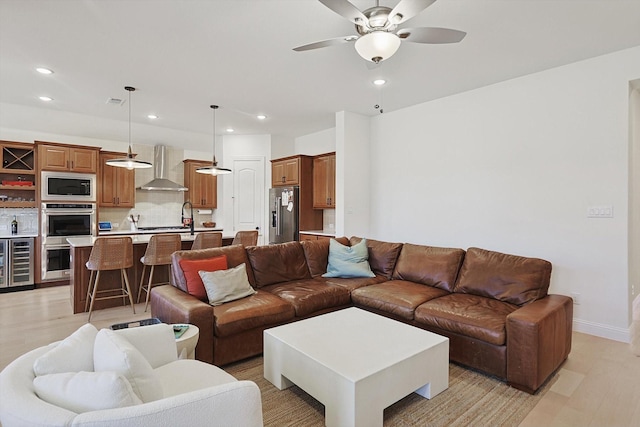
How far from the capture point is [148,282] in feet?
15.4

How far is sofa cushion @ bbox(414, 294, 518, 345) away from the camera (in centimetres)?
253

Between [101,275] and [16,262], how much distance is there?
2090mm

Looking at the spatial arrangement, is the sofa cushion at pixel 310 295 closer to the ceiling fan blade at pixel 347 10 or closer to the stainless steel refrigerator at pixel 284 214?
the ceiling fan blade at pixel 347 10

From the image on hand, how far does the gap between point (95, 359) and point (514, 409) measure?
7.83 feet

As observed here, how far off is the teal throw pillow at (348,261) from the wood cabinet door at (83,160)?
446 centimetres

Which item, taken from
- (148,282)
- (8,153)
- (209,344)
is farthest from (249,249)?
(8,153)

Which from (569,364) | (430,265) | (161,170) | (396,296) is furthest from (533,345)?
(161,170)

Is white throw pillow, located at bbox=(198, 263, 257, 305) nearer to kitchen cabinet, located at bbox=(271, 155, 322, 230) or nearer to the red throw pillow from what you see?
the red throw pillow

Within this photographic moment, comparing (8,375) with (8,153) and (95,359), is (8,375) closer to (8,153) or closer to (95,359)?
(95,359)

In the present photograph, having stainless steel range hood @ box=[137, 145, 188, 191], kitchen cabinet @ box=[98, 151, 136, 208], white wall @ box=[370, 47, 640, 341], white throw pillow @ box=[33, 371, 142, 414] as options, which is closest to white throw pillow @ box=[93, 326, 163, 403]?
white throw pillow @ box=[33, 371, 142, 414]

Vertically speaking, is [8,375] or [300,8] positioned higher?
[300,8]

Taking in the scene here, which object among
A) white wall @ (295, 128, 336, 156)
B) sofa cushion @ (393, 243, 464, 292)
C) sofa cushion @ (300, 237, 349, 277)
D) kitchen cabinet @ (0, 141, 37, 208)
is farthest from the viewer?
white wall @ (295, 128, 336, 156)

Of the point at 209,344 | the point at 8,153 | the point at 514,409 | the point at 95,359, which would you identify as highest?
the point at 8,153

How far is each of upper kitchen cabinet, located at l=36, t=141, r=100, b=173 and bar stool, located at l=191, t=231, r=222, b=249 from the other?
2.79m
